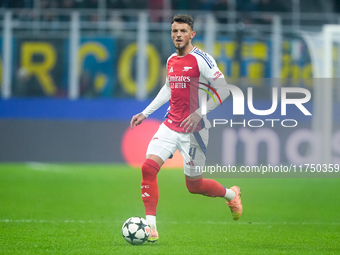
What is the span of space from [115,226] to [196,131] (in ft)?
5.49

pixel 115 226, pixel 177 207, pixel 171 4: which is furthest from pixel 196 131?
pixel 171 4

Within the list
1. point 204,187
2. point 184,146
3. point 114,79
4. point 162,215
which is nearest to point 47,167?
point 114,79

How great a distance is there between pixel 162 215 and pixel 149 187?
2.64 m

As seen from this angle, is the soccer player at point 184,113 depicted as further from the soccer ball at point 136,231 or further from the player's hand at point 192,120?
the soccer ball at point 136,231

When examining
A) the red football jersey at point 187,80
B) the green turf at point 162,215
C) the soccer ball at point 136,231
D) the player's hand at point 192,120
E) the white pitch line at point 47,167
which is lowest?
the white pitch line at point 47,167

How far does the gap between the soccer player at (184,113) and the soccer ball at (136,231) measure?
0.61 feet

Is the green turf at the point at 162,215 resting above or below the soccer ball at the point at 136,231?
below

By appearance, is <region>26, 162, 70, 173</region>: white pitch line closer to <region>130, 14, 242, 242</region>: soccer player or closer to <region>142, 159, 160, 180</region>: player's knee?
<region>130, 14, 242, 242</region>: soccer player

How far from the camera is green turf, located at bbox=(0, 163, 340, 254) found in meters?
7.11

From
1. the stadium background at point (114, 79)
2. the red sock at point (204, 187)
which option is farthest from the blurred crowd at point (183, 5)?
the red sock at point (204, 187)

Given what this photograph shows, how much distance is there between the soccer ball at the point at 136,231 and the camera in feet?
23.0

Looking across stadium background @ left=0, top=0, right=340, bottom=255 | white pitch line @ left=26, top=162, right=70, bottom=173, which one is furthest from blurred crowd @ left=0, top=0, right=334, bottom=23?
white pitch line @ left=26, top=162, right=70, bottom=173

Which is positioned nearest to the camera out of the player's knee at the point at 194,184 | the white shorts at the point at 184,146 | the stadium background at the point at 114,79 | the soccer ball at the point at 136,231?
the soccer ball at the point at 136,231

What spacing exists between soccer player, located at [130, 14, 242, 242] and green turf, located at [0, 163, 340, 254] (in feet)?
1.94
